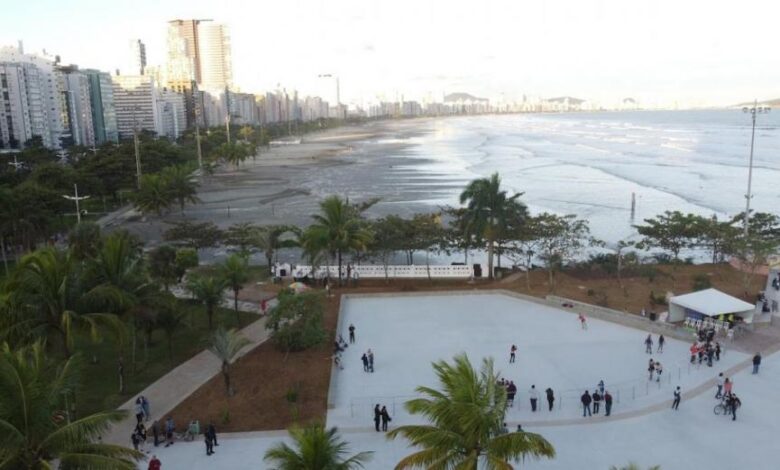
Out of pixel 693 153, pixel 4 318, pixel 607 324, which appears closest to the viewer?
pixel 4 318

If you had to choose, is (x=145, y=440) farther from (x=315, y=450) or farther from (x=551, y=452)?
(x=551, y=452)

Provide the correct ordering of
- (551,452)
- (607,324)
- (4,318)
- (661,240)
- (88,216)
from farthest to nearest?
(88,216) < (661,240) < (607,324) < (4,318) < (551,452)

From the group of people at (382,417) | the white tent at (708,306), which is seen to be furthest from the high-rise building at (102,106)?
the group of people at (382,417)

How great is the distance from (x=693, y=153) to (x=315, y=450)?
344 feet

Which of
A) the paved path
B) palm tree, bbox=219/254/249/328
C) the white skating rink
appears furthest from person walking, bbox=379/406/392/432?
palm tree, bbox=219/254/249/328

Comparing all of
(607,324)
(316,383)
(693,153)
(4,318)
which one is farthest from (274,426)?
(693,153)

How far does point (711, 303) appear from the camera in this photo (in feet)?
71.4

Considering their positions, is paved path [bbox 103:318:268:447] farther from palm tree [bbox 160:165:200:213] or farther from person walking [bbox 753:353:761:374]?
palm tree [bbox 160:165:200:213]

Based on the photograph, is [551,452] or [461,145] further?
[461,145]

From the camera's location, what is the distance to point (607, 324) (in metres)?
23.0

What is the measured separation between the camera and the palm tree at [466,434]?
8.44m

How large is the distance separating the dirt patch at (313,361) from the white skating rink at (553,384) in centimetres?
61

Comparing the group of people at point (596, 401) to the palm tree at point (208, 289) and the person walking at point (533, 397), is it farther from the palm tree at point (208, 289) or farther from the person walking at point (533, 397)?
the palm tree at point (208, 289)

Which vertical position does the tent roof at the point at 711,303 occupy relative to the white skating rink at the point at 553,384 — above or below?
above
